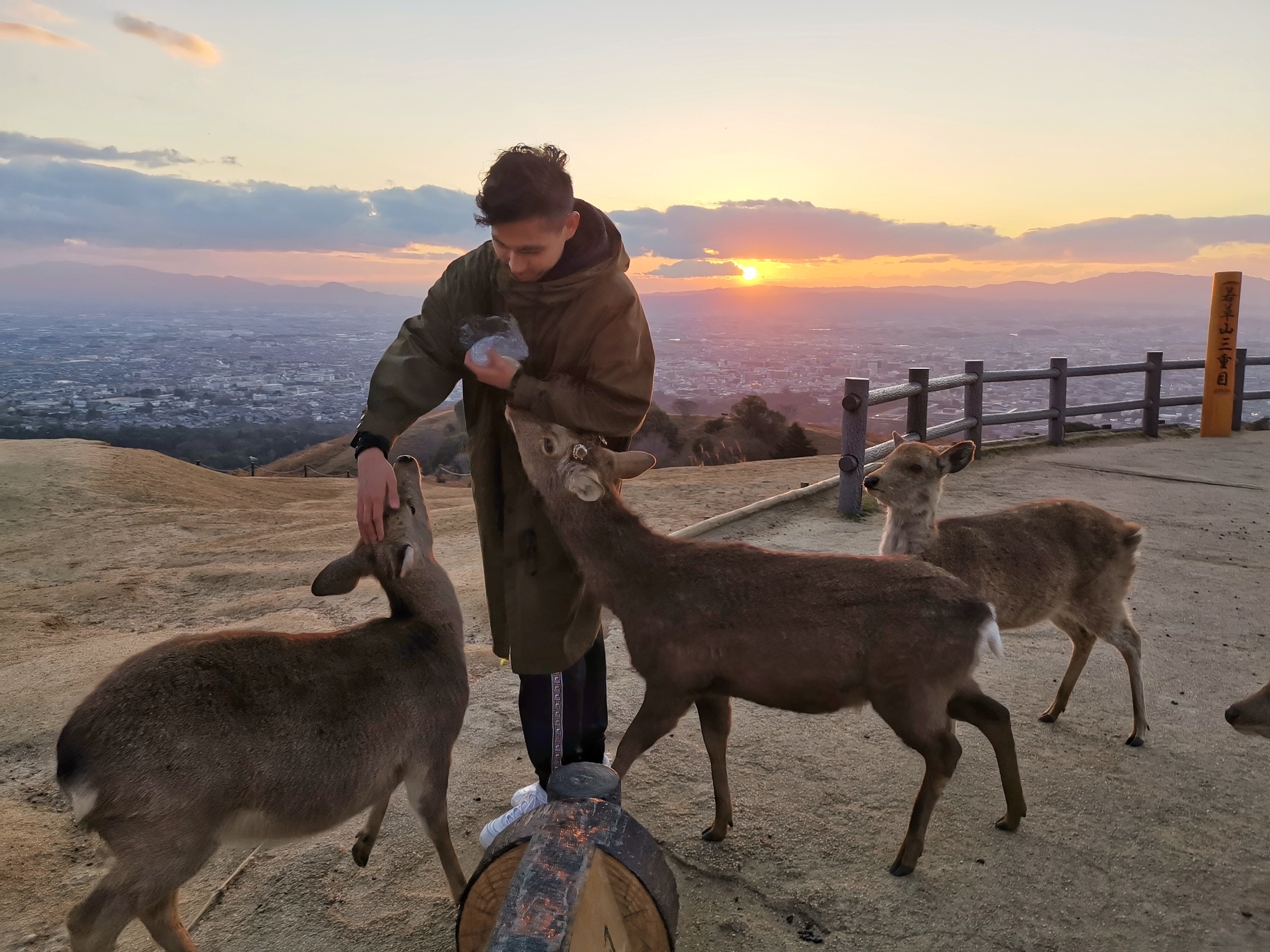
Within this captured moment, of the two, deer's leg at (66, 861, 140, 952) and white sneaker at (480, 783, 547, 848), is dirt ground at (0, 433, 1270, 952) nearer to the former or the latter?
white sneaker at (480, 783, 547, 848)

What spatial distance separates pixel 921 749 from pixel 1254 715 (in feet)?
5.50

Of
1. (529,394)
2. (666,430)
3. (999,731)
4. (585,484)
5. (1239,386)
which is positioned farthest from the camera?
(666,430)

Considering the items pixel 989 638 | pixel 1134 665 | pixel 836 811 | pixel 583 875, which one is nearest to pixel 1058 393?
pixel 1134 665

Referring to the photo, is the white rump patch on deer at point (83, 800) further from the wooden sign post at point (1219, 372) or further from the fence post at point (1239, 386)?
the fence post at point (1239, 386)

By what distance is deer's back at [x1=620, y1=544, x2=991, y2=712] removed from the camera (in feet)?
10.9

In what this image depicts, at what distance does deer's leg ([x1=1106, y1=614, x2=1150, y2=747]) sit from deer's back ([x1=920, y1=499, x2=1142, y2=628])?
0.64ft

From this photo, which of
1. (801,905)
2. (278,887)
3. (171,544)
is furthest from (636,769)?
(171,544)

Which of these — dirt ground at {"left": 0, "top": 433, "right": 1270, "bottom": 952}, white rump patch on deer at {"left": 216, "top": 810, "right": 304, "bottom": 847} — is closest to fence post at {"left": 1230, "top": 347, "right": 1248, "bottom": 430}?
dirt ground at {"left": 0, "top": 433, "right": 1270, "bottom": 952}

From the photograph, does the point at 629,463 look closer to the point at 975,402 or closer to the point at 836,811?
the point at 836,811

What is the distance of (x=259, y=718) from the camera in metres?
2.90

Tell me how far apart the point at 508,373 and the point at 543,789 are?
6.13 ft

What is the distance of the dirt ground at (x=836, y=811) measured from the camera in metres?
3.30

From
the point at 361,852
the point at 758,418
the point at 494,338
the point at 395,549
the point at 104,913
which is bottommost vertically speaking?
the point at 758,418

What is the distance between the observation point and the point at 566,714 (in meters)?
3.64
